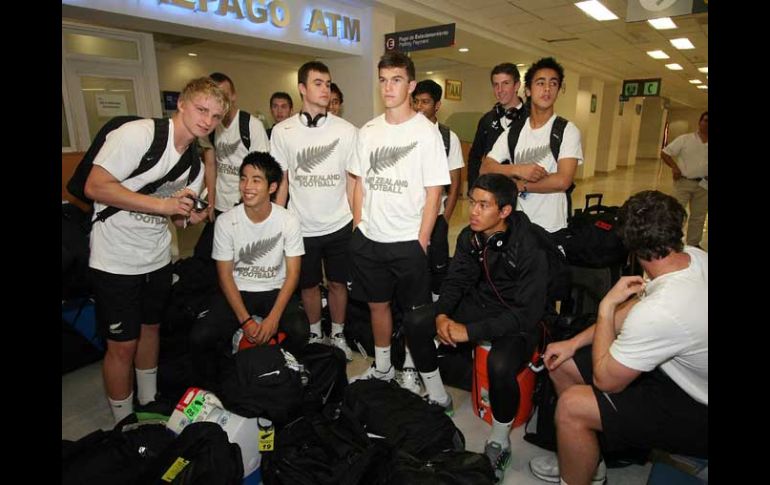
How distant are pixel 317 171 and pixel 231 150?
34.6 inches

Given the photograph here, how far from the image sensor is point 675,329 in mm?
1354

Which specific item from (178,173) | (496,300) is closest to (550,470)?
(496,300)

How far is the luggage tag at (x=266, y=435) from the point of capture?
1.73 meters

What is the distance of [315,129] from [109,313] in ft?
4.89

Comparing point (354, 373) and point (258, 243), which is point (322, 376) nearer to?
point (354, 373)

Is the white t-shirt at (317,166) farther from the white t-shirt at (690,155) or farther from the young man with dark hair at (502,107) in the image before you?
the white t-shirt at (690,155)

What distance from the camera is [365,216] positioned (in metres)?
2.36

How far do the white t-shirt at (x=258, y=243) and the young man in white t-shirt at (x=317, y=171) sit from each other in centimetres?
20

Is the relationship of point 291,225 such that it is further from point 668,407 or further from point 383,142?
point 668,407

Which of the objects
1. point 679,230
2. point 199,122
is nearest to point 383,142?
point 199,122

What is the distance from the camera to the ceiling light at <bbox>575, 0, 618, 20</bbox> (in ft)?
21.3

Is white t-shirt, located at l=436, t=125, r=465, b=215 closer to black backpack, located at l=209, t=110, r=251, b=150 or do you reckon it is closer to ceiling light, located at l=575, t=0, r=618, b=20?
black backpack, located at l=209, t=110, r=251, b=150

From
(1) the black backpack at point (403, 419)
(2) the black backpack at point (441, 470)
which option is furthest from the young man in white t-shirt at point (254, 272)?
(2) the black backpack at point (441, 470)

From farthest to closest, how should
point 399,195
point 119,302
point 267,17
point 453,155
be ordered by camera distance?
point 267,17 < point 453,155 < point 399,195 < point 119,302
